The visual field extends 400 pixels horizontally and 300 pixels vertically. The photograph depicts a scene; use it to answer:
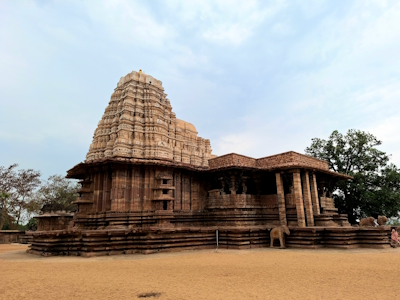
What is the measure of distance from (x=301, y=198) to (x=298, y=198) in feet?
0.61

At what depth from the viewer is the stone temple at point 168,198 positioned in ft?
43.8

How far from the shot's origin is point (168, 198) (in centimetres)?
1573

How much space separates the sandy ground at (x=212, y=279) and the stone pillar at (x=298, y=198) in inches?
191

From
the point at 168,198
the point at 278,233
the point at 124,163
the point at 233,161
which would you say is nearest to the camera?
the point at 278,233

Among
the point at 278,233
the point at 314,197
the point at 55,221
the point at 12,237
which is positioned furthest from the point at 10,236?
the point at 314,197

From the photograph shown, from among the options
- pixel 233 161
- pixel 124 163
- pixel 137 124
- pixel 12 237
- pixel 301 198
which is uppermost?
pixel 137 124

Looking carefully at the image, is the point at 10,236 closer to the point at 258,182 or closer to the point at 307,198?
the point at 258,182

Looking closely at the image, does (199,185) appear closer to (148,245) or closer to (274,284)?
(148,245)

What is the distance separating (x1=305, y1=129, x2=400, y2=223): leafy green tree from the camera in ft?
79.8

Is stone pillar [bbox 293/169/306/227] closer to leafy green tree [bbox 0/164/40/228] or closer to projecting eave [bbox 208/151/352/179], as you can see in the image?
projecting eave [bbox 208/151/352/179]

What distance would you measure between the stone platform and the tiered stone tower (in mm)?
5802

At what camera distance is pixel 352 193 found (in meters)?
26.4

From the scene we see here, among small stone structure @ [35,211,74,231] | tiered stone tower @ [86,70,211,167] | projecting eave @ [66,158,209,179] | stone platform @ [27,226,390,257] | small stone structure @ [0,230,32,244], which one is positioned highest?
tiered stone tower @ [86,70,211,167]

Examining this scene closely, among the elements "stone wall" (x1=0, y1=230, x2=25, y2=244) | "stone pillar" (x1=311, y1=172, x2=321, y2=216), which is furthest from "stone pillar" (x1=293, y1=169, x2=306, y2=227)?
"stone wall" (x1=0, y1=230, x2=25, y2=244)
